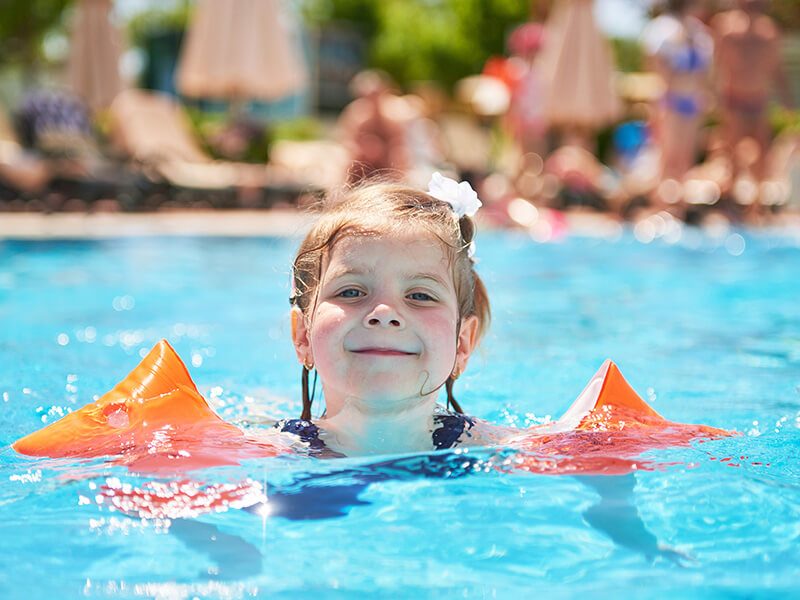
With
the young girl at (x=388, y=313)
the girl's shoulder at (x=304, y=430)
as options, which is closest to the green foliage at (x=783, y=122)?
the young girl at (x=388, y=313)

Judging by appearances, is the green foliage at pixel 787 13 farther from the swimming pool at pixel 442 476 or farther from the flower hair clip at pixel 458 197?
the flower hair clip at pixel 458 197

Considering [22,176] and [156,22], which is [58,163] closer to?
[22,176]

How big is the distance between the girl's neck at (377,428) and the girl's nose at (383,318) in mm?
241

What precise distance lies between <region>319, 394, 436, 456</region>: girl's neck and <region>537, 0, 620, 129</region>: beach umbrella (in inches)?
435

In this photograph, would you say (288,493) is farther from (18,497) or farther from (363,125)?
(363,125)

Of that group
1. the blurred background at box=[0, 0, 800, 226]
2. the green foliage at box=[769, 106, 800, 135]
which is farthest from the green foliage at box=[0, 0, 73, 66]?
the green foliage at box=[769, 106, 800, 135]

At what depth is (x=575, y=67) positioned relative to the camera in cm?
1334

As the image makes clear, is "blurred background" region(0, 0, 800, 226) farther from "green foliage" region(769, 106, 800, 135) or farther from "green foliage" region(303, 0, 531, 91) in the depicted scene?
"green foliage" region(303, 0, 531, 91)

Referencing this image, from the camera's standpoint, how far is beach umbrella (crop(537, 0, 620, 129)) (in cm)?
1329

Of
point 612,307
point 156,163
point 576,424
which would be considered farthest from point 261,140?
point 576,424

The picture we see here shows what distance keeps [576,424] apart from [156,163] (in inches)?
428

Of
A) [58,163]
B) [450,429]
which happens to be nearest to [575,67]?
[58,163]

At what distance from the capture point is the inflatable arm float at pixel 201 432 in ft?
8.39

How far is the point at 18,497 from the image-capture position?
2.43 metres
